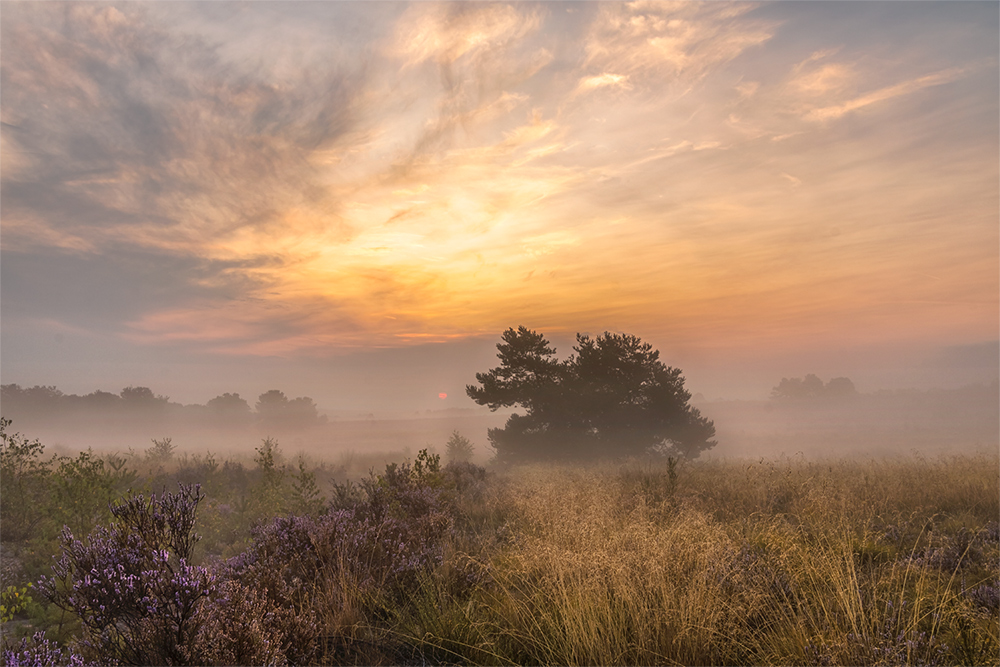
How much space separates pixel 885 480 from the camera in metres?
11.8

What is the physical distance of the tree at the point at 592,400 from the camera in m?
28.9

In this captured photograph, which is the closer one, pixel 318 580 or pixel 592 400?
pixel 318 580

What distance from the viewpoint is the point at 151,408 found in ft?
235

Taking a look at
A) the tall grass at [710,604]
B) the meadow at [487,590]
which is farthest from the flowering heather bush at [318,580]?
the tall grass at [710,604]

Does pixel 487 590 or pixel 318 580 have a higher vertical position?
pixel 318 580

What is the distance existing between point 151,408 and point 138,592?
83.9m

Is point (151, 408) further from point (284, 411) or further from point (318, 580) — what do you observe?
point (318, 580)

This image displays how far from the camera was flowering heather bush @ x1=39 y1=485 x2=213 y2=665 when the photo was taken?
2922 mm

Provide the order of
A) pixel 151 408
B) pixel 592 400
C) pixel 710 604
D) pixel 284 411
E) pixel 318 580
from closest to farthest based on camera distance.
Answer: pixel 710 604
pixel 318 580
pixel 592 400
pixel 151 408
pixel 284 411

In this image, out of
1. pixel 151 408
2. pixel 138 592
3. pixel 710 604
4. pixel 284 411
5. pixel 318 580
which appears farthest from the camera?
pixel 284 411

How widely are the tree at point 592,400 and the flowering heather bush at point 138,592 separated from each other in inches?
1035

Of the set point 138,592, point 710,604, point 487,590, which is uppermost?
point 138,592

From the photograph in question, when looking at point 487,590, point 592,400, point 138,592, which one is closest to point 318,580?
point 487,590

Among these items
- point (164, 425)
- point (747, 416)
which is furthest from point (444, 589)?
point (747, 416)
